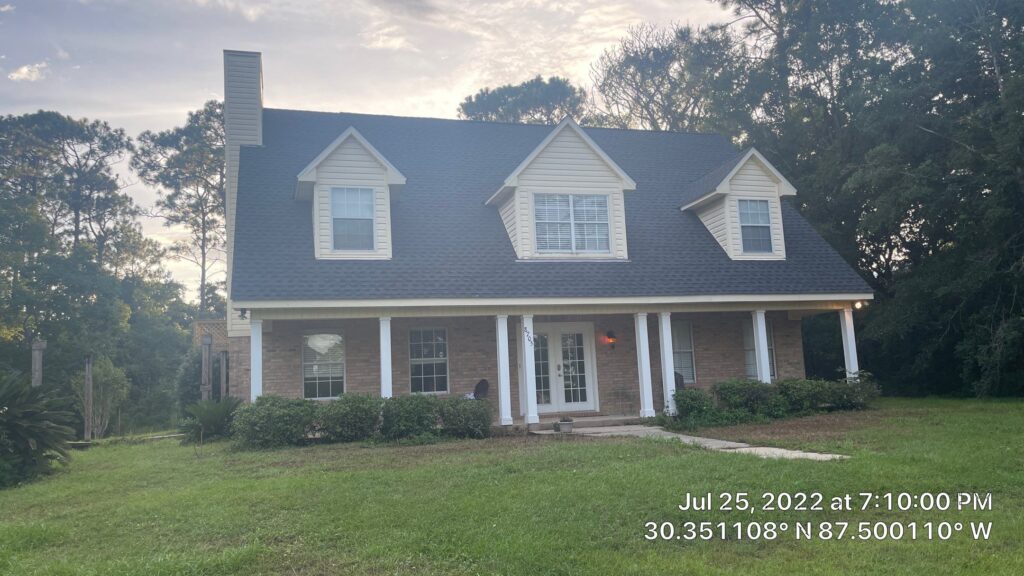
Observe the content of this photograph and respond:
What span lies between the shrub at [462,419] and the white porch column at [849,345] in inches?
371

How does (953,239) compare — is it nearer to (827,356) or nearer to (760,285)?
(827,356)

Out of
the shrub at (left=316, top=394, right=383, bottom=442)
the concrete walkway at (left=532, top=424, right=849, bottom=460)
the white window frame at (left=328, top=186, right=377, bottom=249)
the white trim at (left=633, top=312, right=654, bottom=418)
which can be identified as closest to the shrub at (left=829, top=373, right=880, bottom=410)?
the white trim at (left=633, top=312, right=654, bottom=418)

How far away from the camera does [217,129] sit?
4216 centimetres

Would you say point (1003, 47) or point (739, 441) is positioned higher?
point (1003, 47)

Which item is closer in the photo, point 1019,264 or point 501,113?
point 1019,264

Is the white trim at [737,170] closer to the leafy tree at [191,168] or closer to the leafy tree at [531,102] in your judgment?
the leafy tree at [531,102]

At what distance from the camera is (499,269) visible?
651 inches

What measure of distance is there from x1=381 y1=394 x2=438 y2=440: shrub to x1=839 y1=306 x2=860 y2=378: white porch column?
10.4m

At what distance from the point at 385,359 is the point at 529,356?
3126 mm

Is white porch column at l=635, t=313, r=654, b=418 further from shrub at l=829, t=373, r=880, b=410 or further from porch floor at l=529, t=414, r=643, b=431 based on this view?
shrub at l=829, t=373, r=880, b=410

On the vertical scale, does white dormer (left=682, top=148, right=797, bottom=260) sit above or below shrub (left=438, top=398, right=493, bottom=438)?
above

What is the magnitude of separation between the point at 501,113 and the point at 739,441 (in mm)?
35387

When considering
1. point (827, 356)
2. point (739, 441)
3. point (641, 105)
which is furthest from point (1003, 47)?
point (641, 105)

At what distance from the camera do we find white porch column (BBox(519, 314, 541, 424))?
51.3 ft
